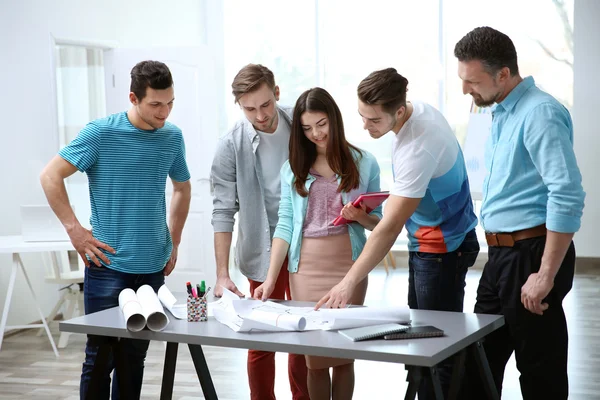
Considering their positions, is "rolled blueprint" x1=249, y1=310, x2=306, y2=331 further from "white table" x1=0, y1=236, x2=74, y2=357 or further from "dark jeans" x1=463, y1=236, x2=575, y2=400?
"white table" x1=0, y1=236, x2=74, y2=357

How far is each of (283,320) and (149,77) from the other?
1102 millimetres

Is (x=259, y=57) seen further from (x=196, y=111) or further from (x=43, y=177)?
(x=43, y=177)

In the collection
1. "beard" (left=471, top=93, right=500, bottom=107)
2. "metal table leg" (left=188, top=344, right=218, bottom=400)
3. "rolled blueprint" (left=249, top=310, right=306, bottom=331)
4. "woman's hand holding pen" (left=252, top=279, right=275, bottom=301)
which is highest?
"beard" (left=471, top=93, right=500, bottom=107)

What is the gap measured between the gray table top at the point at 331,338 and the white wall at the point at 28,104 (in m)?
3.35

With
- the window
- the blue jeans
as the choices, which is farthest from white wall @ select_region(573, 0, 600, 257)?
the blue jeans

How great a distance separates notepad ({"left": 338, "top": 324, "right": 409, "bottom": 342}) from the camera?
7.47 ft

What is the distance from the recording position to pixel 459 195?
277 cm

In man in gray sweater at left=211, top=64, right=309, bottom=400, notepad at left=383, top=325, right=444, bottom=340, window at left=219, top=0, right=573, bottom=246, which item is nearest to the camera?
notepad at left=383, top=325, right=444, bottom=340

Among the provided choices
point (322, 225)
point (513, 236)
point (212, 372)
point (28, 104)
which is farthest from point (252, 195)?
point (28, 104)

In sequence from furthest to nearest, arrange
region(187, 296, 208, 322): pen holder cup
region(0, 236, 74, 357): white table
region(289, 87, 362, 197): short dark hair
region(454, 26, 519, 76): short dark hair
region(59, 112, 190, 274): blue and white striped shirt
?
1. region(0, 236, 74, 357): white table
2. region(59, 112, 190, 274): blue and white striped shirt
3. region(289, 87, 362, 197): short dark hair
4. region(187, 296, 208, 322): pen holder cup
5. region(454, 26, 519, 76): short dark hair

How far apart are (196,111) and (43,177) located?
10.9 feet

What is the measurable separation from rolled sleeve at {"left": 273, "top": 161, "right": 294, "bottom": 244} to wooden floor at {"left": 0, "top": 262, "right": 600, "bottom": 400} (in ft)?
4.46

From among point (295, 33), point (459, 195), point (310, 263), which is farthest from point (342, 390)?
point (295, 33)

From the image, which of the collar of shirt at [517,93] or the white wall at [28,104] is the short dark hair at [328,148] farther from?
the white wall at [28,104]
